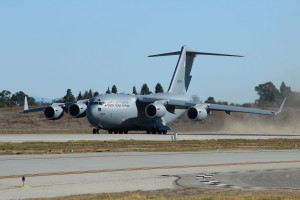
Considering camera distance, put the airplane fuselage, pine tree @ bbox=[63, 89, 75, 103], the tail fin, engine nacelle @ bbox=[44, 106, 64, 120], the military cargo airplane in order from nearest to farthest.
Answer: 1. the airplane fuselage
2. the military cargo airplane
3. engine nacelle @ bbox=[44, 106, 64, 120]
4. the tail fin
5. pine tree @ bbox=[63, 89, 75, 103]

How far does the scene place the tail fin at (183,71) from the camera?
74625 millimetres

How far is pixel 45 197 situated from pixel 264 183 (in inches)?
273

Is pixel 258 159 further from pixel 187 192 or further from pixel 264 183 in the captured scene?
pixel 187 192

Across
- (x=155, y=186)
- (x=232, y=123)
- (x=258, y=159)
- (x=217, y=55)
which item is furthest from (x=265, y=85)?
(x=155, y=186)

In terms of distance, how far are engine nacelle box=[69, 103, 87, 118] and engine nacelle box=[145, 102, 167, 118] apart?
7.14 meters

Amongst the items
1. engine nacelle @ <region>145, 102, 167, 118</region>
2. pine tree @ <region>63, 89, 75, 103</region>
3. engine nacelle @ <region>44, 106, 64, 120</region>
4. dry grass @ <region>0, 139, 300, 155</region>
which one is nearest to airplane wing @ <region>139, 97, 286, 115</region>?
engine nacelle @ <region>145, 102, 167, 118</region>

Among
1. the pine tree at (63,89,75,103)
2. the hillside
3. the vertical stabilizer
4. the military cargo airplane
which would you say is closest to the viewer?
the military cargo airplane

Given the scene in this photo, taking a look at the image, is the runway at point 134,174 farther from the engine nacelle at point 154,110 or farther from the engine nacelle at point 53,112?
the engine nacelle at point 53,112

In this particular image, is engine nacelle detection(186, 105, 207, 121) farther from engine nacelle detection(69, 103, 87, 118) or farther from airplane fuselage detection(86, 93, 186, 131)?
engine nacelle detection(69, 103, 87, 118)

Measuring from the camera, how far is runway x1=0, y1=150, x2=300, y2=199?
16422 mm

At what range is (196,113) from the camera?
63.4m

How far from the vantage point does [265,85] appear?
174 meters

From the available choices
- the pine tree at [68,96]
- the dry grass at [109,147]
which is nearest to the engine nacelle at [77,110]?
the dry grass at [109,147]

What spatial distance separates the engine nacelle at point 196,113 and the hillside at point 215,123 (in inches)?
685
